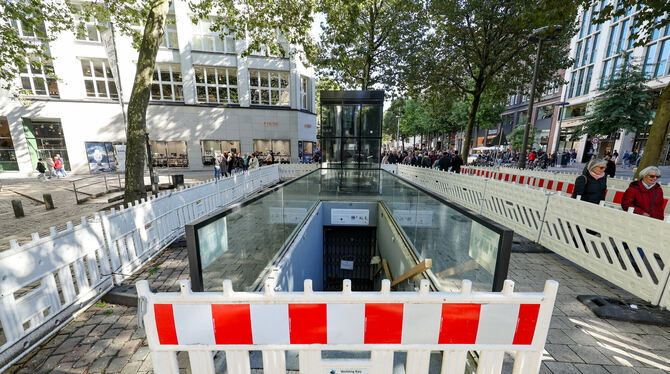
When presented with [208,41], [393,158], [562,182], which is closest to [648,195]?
[562,182]

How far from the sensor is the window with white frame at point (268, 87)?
67.7 ft

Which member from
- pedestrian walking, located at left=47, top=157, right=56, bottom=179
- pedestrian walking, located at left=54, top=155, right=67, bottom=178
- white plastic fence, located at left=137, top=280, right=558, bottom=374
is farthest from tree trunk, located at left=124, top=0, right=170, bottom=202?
pedestrian walking, located at left=47, top=157, right=56, bottom=179

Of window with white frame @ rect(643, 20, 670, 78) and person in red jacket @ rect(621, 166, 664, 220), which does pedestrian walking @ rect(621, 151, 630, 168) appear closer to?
window with white frame @ rect(643, 20, 670, 78)

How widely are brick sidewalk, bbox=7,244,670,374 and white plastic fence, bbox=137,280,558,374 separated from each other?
67 cm

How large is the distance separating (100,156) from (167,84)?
7562mm

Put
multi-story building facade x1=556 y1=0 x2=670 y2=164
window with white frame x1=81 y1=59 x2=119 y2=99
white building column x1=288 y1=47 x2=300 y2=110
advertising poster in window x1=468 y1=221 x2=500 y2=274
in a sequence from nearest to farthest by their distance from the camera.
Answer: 1. advertising poster in window x1=468 y1=221 x2=500 y2=274
2. window with white frame x1=81 y1=59 x2=119 y2=99
3. white building column x1=288 y1=47 x2=300 y2=110
4. multi-story building facade x1=556 y1=0 x2=670 y2=164

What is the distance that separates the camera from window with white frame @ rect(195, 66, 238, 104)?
19.8 metres

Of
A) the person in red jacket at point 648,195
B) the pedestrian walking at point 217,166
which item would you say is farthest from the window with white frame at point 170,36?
the person in red jacket at point 648,195

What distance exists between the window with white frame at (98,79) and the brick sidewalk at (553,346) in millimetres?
22761

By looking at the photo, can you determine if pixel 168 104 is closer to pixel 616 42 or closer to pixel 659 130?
pixel 659 130

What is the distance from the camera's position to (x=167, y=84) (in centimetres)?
1942

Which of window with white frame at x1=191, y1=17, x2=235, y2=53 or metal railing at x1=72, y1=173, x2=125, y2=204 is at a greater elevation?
window with white frame at x1=191, y1=17, x2=235, y2=53

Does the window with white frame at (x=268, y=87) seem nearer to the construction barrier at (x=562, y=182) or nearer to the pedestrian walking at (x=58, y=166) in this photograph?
the pedestrian walking at (x=58, y=166)

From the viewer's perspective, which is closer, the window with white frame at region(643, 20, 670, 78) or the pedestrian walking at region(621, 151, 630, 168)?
the window with white frame at region(643, 20, 670, 78)
